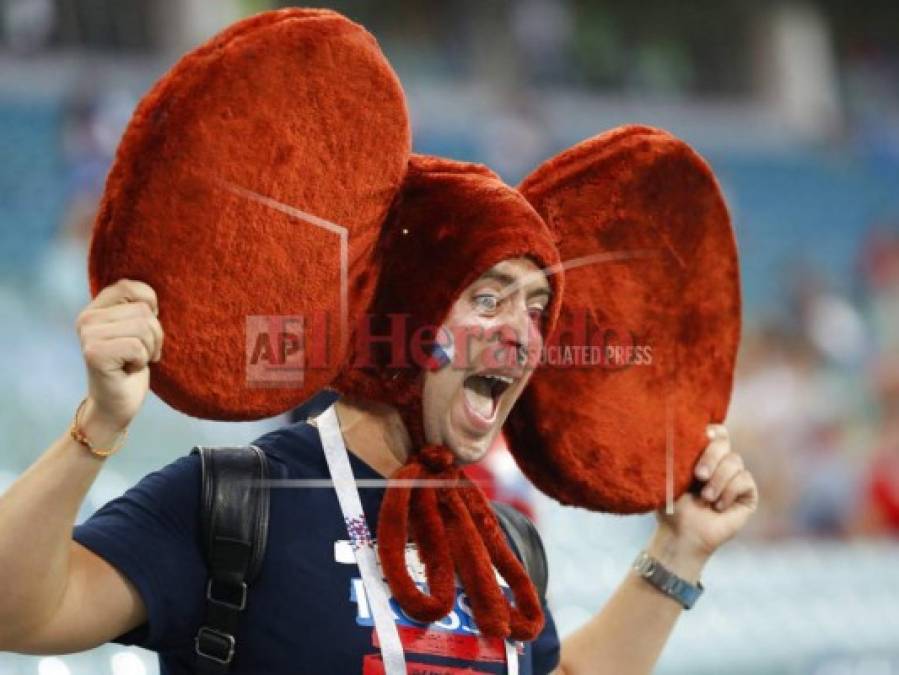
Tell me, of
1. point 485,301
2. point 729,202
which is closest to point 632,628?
point 485,301

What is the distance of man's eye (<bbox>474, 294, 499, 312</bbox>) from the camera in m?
1.19

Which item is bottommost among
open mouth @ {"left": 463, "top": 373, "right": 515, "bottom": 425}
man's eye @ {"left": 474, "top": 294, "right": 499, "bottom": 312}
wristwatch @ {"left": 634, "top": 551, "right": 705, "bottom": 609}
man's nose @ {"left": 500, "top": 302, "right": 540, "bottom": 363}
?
wristwatch @ {"left": 634, "top": 551, "right": 705, "bottom": 609}

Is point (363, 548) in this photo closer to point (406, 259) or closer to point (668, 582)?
point (406, 259)

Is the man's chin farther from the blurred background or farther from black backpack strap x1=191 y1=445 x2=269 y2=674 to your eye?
the blurred background

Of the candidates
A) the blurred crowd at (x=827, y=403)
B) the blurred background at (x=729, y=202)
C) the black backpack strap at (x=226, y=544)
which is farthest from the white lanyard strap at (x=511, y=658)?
the blurred crowd at (x=827, y=403)

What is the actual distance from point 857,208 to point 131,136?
6651 mm

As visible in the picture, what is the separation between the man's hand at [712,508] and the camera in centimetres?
142

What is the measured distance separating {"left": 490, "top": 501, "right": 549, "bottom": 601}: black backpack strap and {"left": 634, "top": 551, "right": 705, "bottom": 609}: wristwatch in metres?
0.14

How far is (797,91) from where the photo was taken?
7.28 metres

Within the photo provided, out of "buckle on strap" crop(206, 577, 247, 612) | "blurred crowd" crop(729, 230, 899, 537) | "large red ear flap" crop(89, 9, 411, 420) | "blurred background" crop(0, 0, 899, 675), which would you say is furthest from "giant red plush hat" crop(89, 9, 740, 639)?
"blurred crowd" crop(729, 230, 899, 537)

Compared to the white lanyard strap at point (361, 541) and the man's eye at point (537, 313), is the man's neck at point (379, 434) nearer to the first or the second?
the white lanyard strap at point (361, 541)

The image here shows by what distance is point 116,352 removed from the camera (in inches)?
36.9

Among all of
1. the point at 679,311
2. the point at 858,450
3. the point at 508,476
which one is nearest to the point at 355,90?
the point at 679,311

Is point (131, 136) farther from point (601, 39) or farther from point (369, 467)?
point (601, 39)
